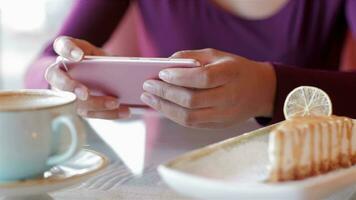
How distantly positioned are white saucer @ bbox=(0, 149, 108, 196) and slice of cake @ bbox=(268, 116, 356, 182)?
0.56 ft

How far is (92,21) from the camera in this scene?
4.19 ft

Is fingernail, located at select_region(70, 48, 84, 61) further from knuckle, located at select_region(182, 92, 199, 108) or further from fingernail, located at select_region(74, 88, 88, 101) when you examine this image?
knuckle, located at select_region(182, 92, 199, 108)

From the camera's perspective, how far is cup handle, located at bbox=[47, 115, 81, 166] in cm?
54

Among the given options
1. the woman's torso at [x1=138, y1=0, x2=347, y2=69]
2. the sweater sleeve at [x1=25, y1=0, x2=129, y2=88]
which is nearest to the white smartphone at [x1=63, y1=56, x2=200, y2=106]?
the sweater sleeve at [x1=25, y1=0, x2=129, y2=88]

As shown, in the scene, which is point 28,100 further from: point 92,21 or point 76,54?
point 92,21

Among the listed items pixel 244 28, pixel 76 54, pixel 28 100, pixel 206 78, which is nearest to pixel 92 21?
pixel 244 28

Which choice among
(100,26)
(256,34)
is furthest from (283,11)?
(100,26)

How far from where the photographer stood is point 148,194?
647mm

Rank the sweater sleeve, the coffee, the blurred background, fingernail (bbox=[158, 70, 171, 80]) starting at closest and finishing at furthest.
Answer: the coffee
fingernail (bbox=[158, 70, 171, 80])
the sweater sleeve
the blurred background

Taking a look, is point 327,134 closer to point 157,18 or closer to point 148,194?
point 148,194

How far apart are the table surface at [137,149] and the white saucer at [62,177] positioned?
0.04 m

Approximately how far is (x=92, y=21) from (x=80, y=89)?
0.47 meters

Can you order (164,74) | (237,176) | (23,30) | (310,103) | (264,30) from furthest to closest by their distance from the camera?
(23,30), (264,30), (164,74), (310,103), (237,176)

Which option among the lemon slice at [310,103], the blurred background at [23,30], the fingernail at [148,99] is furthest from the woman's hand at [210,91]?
the blurred background at [23,30]
